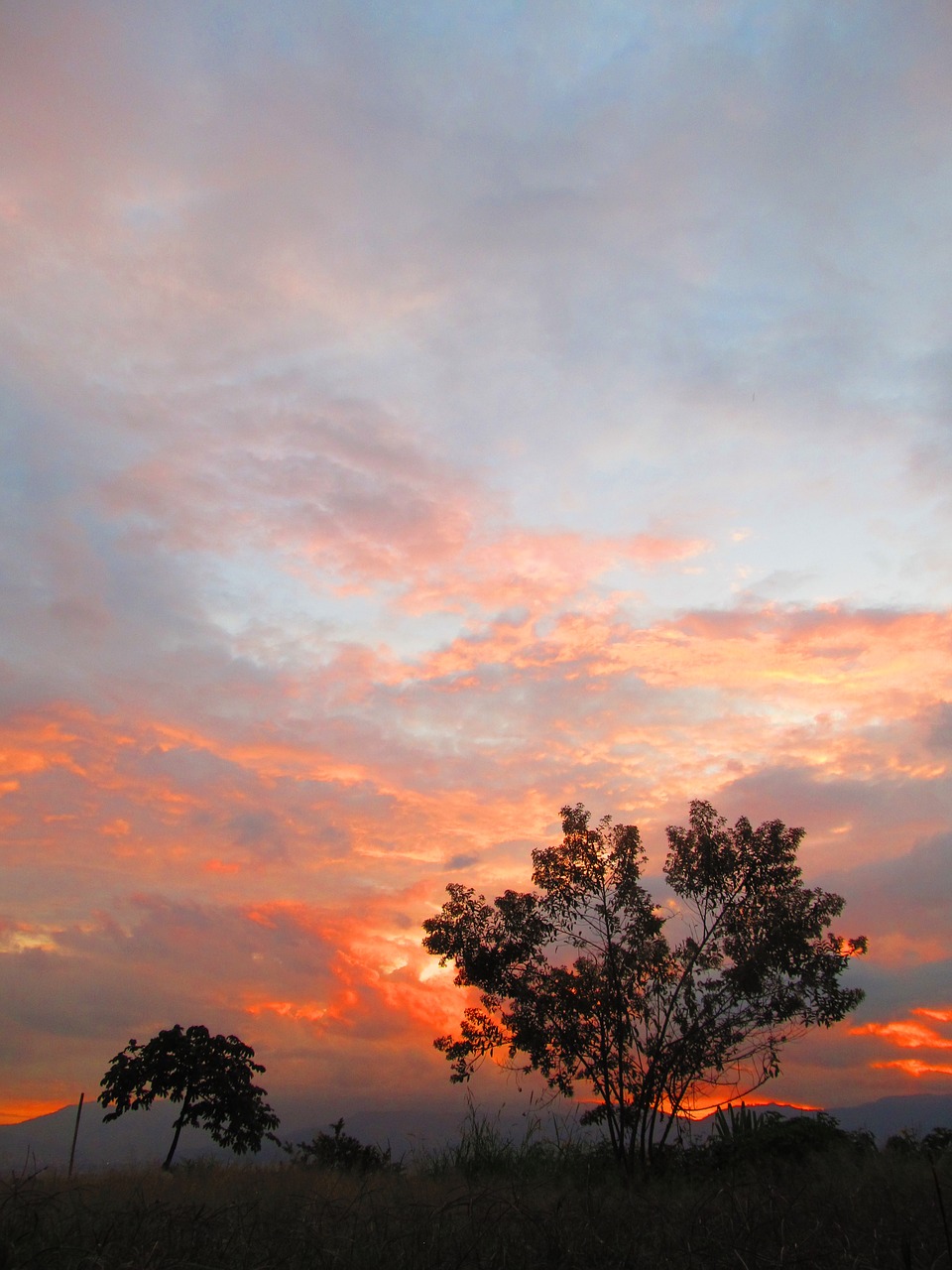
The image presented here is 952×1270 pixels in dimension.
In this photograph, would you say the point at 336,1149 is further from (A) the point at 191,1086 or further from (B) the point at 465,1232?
(B) the point at 465,1232

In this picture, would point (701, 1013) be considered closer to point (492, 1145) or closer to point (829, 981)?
point (829, 981)

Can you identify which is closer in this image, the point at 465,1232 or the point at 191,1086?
the point at 465,1232

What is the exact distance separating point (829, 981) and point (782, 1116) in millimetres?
2934

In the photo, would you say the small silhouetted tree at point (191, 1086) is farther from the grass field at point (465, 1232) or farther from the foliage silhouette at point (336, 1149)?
the grass field at point (465, 1232)

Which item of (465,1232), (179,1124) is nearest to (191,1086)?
(179,1124)

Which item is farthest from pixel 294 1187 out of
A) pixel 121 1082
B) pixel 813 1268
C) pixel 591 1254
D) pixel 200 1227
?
pixel 121 1082

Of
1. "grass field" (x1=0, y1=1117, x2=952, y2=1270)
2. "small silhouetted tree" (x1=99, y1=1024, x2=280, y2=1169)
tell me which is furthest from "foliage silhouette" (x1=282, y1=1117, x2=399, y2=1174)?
"grass field" (x1=0, y1=1117, x2=952, y2=1270)

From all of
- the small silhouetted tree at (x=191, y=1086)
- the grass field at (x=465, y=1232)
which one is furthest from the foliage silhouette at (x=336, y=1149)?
the grass field at (x=465, y=1232)

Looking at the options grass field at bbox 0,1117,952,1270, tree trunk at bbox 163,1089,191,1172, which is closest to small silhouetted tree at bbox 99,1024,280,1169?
tree trunk at bbox 163,1089,191,1172

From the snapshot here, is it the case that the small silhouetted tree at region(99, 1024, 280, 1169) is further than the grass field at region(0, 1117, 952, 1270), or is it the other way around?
the small silhouetted tree at region(99, 1024, 280, 1169)

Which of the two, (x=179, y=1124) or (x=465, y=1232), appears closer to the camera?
(x=465, y=1232)

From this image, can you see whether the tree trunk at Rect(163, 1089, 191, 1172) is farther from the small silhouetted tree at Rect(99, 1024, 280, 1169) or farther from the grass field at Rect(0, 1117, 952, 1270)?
the grass field at Rect(0, 1117, 952, 1270)

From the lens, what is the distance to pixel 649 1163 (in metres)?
17.7

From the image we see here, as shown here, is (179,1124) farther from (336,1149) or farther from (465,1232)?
(465,1232)
